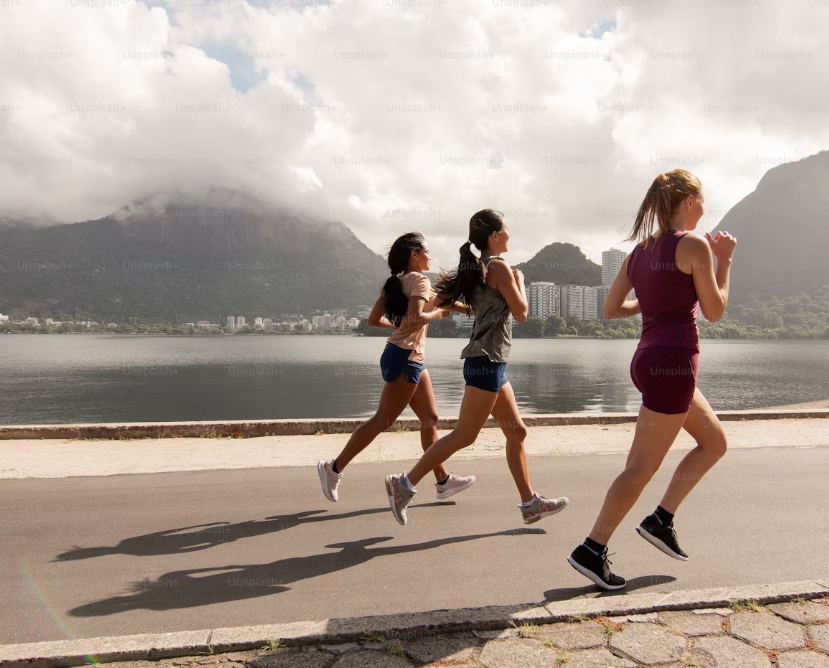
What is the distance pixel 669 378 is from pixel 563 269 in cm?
19209

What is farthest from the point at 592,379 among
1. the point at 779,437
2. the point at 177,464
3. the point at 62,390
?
the point at 177,464

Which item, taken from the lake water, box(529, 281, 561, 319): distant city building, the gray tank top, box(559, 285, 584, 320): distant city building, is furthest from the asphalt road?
box(559, 285, 584, 320): distant city building

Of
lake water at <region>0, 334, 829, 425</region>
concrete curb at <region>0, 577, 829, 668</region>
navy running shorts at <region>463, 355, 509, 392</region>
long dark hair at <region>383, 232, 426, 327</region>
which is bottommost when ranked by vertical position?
lake water at <region>0, 334, 829, 425</region>

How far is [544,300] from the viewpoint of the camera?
159m

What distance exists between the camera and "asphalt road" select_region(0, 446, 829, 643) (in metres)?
2.94

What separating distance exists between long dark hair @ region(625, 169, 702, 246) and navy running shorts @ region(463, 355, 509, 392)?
109cm

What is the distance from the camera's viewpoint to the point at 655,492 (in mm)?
4969

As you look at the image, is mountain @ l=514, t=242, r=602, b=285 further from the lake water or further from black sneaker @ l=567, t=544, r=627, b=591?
black sneaker @ l=567, t=544, r=627, b=591

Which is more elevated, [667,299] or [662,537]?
[667,299]

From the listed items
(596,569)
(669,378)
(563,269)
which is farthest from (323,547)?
(563,269)

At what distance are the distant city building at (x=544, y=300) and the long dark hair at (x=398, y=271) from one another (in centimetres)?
14584

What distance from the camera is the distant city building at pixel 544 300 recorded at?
154 metres

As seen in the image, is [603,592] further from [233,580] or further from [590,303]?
[590,303]

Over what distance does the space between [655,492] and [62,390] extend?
156 feet
